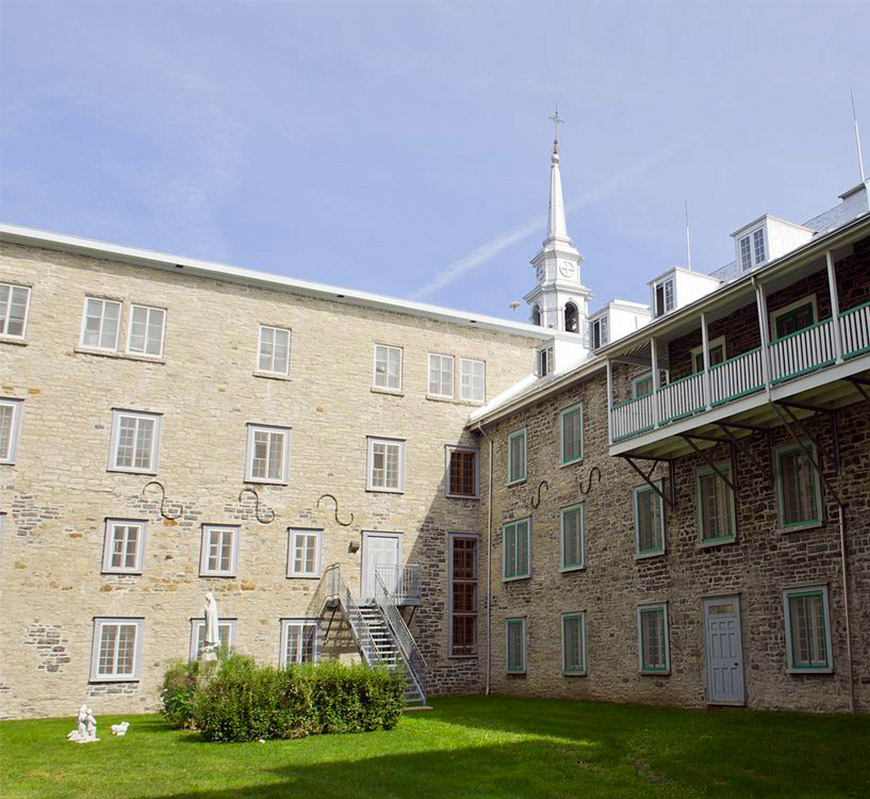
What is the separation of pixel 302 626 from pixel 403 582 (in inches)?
125

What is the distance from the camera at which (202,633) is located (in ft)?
78.8

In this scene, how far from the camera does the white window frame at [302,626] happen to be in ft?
81.1

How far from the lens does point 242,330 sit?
26.5 m

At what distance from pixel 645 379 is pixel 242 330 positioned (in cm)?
1149

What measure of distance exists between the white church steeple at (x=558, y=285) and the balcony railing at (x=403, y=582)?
17.0 m

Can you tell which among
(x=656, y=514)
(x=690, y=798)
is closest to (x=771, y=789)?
(x=690, y=798)

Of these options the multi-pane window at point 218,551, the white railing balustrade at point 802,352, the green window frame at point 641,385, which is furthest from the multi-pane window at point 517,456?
the white railing balustrade at point 802,352

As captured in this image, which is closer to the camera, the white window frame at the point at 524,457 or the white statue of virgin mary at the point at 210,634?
the white statue of virgin mary at the point at 210,634

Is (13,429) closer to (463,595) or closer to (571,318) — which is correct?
(463,595)

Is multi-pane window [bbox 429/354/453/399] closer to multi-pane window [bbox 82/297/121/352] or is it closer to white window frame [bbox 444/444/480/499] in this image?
white window frame [bbox 444/444/480/499]

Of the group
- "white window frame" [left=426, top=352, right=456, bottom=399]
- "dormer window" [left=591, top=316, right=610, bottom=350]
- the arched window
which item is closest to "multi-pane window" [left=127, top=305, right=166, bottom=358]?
"white window frame" [left=426, top=352, right=456, bottom=399]

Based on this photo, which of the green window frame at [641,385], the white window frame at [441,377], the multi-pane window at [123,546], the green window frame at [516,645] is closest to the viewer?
the green window frame at [641,385]

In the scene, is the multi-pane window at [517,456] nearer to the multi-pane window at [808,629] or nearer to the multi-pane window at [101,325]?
the multi-pane window at [808,629]

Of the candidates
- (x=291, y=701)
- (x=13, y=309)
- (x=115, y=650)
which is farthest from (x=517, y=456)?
(x=13, y=309)
